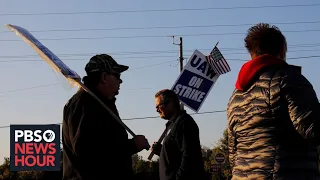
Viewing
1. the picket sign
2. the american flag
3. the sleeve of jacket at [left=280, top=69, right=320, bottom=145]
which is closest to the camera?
the sleeve of jacket at [left=280, top=69, right=320, bottom=145]

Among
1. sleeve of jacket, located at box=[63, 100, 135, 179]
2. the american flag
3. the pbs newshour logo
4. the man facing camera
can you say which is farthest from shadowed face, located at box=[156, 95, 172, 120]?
the pbs newshour logo

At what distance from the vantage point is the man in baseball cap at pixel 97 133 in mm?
4391

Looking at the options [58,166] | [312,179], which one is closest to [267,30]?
[312,179]

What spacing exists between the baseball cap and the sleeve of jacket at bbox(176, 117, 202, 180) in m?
1.69

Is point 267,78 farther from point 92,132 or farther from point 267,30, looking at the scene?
point 92,132

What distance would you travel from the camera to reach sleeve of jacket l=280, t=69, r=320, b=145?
4.00 metres

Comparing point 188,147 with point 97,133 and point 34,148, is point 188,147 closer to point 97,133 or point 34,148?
point 97,133

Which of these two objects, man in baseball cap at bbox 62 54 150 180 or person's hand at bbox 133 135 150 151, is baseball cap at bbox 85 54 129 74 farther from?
person's hand at bbox 133 135 150 151

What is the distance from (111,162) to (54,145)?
122ft

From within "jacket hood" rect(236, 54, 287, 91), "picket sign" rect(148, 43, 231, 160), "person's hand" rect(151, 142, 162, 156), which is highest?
"picket sign" rect(148, 43, 231, 160)

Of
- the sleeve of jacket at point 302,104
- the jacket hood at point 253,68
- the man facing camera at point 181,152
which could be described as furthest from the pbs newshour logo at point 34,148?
the sleeve of jacket at point 302,104

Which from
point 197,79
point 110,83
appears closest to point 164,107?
point 110,83

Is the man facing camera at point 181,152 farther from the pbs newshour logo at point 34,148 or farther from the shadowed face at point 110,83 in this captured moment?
the pbs newshour logo at point 34,148

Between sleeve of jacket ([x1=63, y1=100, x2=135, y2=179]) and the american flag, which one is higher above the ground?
the american flag
